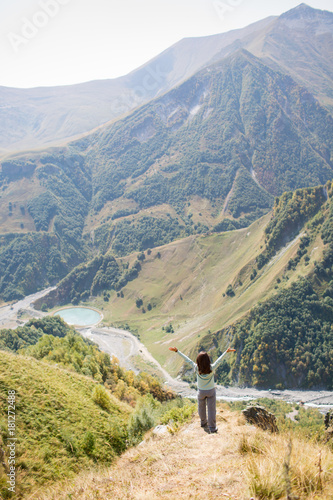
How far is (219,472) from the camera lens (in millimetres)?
8203

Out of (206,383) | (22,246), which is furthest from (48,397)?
(22,246)

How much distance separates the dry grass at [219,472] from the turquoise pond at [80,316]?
5205 inches

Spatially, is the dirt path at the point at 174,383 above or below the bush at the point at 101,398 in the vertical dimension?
below

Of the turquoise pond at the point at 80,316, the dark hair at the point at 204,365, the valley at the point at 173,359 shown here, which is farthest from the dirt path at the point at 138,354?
the dark hair at the point at 204,365

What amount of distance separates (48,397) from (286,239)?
105980mm

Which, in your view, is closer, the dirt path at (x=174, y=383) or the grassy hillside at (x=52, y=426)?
the grassy hillside at (x=52, y=426)

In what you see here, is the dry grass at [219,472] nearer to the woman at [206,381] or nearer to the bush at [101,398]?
the woman at [206,381]

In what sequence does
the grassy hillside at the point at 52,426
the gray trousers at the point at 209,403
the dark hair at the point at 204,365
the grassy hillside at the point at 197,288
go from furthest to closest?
1. the grassy hillside at the point at 197,288
2. the grassy hillside at the point at 52,426
3. the gray trousers at the point at 209,403
4. the dark hair at the point at 204,365

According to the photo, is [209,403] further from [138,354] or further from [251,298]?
[138,354]

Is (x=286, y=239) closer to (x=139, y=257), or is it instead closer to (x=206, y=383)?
(x=139, y=257)

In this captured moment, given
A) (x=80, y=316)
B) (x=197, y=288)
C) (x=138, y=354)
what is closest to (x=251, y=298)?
(x=197, y=288)

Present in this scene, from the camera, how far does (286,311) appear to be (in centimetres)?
8631

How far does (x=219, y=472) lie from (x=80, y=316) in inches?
5867

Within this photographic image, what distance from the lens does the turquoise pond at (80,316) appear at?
139875 mm
